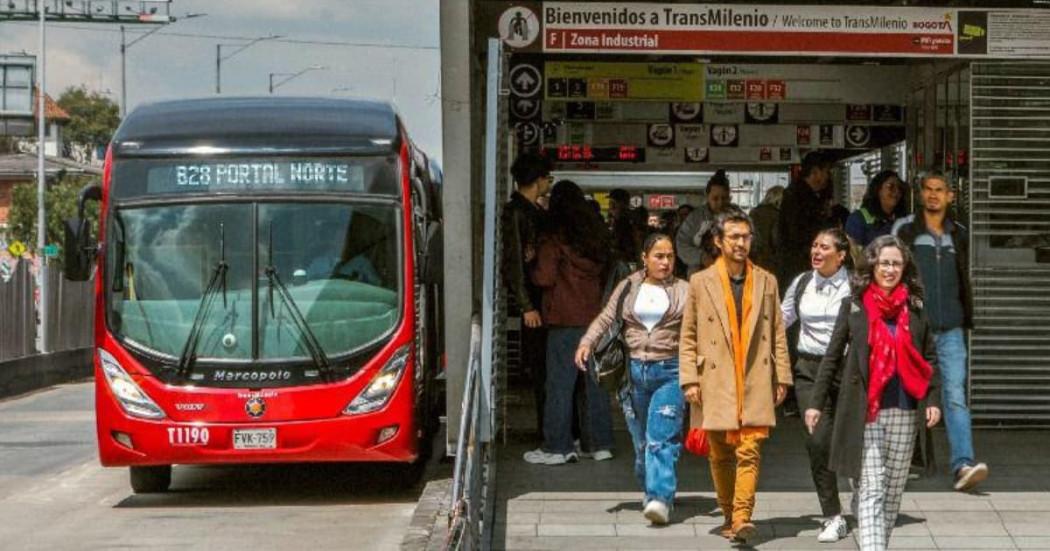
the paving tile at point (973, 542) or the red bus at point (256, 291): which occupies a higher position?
the red bus at point (256, 291)

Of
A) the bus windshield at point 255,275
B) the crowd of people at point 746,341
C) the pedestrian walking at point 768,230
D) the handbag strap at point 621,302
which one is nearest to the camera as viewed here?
the crowd of people at point 746,341

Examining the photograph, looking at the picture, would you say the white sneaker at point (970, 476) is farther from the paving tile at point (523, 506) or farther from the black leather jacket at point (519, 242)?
the black leather jacket at point (519, 242)

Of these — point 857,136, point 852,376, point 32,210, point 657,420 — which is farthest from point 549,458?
point 32,210

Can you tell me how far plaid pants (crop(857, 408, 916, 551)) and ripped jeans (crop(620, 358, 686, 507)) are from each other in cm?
154

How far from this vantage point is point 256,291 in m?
13.0

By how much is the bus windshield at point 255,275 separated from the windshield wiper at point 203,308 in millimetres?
14

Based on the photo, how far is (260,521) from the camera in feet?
40.2

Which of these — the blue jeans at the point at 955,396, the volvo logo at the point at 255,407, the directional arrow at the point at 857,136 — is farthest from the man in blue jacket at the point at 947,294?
the directional arrow at the point at 857,136

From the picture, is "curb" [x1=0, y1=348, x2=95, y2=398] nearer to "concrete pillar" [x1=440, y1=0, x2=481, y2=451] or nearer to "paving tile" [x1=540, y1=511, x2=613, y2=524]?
"concrete pillar" [x1=440, y1=0, x2=481, y2=451]

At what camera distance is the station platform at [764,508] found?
32.5ft

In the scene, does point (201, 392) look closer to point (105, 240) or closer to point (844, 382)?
point (105, 240)

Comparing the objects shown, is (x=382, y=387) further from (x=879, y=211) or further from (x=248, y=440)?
(x=879, y=211)

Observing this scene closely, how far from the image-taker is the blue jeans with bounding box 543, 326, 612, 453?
40.1 feet

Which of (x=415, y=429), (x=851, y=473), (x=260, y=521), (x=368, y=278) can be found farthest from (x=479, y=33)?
(x=851, y=473)
